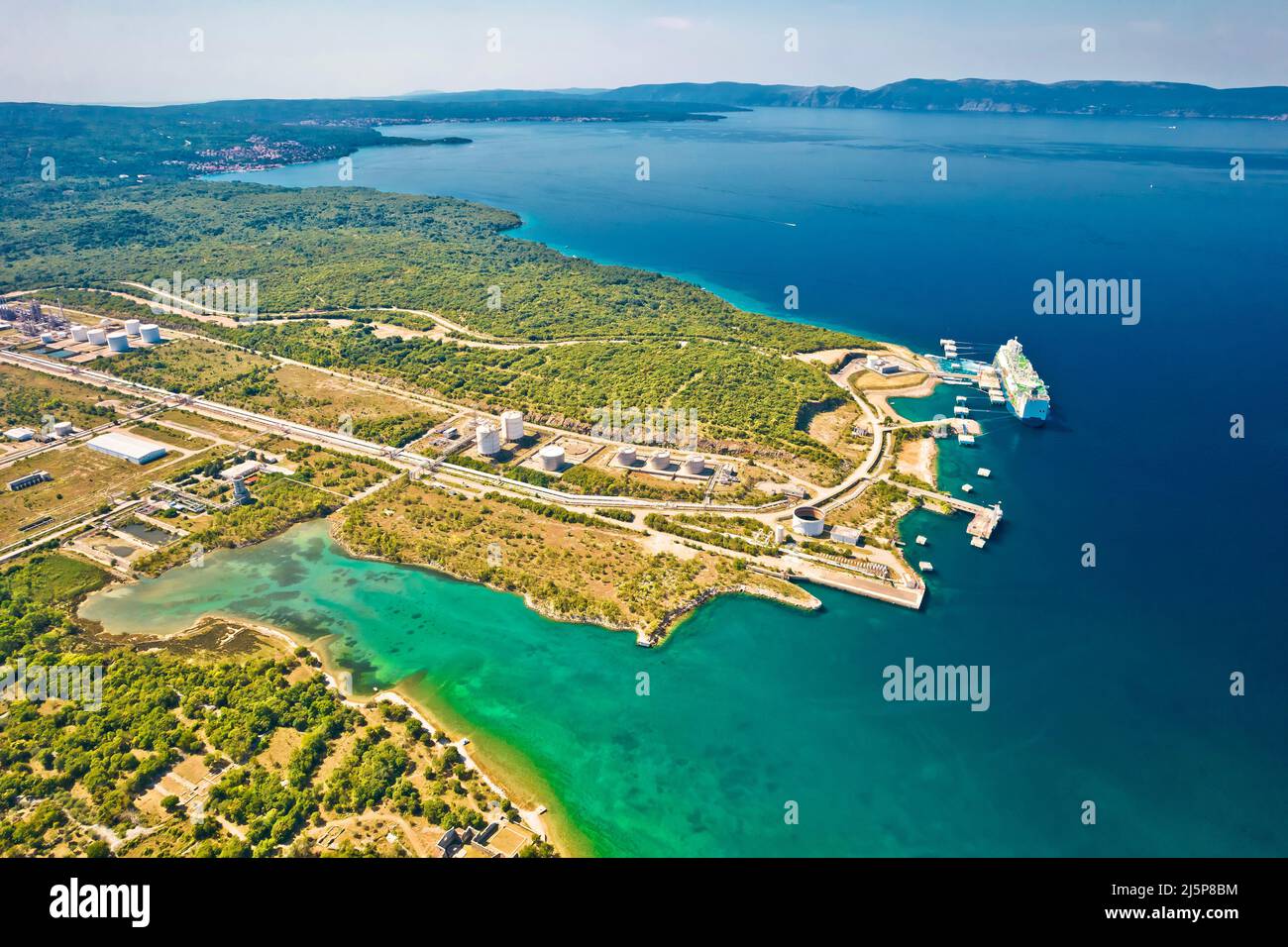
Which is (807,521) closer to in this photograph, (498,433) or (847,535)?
(847,535)

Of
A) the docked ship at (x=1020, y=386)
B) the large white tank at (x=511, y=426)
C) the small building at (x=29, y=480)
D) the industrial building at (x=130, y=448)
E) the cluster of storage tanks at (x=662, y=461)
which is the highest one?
the docked ship at (x=1020, y=386)

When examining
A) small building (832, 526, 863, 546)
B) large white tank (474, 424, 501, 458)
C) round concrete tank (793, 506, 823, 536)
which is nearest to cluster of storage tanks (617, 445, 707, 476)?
round concrete tank (793, 506, 823, 536)

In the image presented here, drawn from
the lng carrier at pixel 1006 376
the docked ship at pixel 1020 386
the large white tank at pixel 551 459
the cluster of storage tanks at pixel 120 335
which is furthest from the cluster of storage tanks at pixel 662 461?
the cluster of storage tanks at pixel 120 335

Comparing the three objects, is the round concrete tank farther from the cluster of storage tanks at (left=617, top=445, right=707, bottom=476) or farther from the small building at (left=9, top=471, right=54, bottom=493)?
the small building at (left=9, top=471, right=54, bottom=493)

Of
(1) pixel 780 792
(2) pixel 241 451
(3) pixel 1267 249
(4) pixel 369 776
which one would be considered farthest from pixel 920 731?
(3) pixel 1267 249

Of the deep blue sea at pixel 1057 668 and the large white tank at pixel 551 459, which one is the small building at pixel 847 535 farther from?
the large white tank at pixel 551 459

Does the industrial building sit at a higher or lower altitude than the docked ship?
lower

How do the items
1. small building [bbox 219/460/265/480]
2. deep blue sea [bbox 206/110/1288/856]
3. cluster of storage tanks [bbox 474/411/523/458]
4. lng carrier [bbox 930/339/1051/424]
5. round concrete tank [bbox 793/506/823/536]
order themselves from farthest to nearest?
lng carrier [bbox 930/339/1051/424] < cluster of storage tanks [bbox 474/411/523/458] < small building [bbox 219/460/265/480] < round concrete tank [bbox 793/506/823/536] < deep blue sea [bbox 206/110/1288/856]
